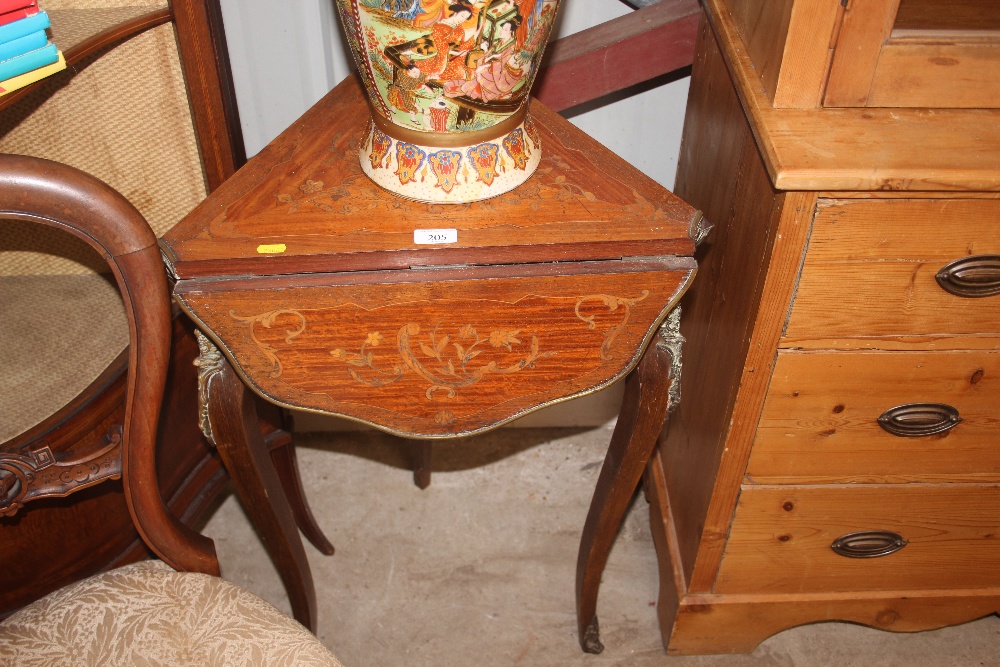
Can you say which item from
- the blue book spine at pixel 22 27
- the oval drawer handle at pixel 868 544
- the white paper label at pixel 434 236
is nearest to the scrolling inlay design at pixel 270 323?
the white paper label at pixel 434 236

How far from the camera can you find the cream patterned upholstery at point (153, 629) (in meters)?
0.93

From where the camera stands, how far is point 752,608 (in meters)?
1.42

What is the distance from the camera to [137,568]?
1009mm

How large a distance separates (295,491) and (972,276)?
112 cm

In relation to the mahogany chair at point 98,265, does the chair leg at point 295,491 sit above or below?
below

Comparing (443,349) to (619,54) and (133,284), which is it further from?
(619,54)

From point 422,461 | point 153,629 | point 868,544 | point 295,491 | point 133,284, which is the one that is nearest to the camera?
point 133,284

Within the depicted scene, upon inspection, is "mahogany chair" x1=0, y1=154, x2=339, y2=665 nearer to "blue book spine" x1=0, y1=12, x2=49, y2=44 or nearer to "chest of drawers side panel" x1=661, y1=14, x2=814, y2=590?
"blue book spine" x1=0, y1=12, x2=49, y2=44

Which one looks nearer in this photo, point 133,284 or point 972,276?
point 133,284

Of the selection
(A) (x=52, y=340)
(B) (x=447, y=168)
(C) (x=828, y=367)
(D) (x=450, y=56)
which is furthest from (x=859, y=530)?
Result: (A) (x=52, y=340)

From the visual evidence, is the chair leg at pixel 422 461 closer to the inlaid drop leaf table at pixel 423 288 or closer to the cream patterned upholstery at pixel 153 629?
the inlaid drop leaf table at pixel 423 288

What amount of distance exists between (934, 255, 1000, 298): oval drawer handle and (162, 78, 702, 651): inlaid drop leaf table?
0.95 feet

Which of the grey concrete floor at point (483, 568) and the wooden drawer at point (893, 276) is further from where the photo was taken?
the grey concrete floor at point (483, 568)

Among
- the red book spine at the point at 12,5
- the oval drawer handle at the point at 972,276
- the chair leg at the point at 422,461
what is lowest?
the chair leg at the point at 422,461
